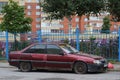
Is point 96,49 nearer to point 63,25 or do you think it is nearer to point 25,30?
point 25,30

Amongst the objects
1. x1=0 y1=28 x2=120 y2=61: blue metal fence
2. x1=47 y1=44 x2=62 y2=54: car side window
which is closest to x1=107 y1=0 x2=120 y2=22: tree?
x1=0 y1=28 x2=120 y2=61: blue metal fence

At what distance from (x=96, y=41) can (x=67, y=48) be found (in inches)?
216

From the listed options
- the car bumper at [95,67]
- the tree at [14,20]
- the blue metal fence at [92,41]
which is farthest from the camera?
the tree at [14,20]

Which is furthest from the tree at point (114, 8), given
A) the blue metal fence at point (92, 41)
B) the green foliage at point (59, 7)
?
the green foliage at point (59, 7)

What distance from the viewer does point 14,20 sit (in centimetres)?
2859

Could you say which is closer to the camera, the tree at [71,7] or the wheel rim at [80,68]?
the wheel rim at [80,68]

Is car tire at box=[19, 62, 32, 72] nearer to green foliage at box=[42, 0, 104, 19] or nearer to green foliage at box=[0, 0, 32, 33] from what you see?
green foliage at box=[0, 0, 32, 33]

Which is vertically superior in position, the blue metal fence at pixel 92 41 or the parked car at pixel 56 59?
the blue metal fence at pixel 92 41

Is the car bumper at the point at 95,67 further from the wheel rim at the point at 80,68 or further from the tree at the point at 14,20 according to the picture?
the tree at the point at 14,20

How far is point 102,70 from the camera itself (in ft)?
67.7

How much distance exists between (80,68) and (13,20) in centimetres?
958

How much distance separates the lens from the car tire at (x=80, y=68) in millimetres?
20188

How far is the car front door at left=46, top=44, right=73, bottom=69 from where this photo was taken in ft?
67.2

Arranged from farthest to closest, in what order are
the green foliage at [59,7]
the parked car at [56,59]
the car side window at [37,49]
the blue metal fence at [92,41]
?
the green foliage at [59,7]
the blue metal fence at [92,41]
the car side window at [37,49]
the parked car at [56,59]
